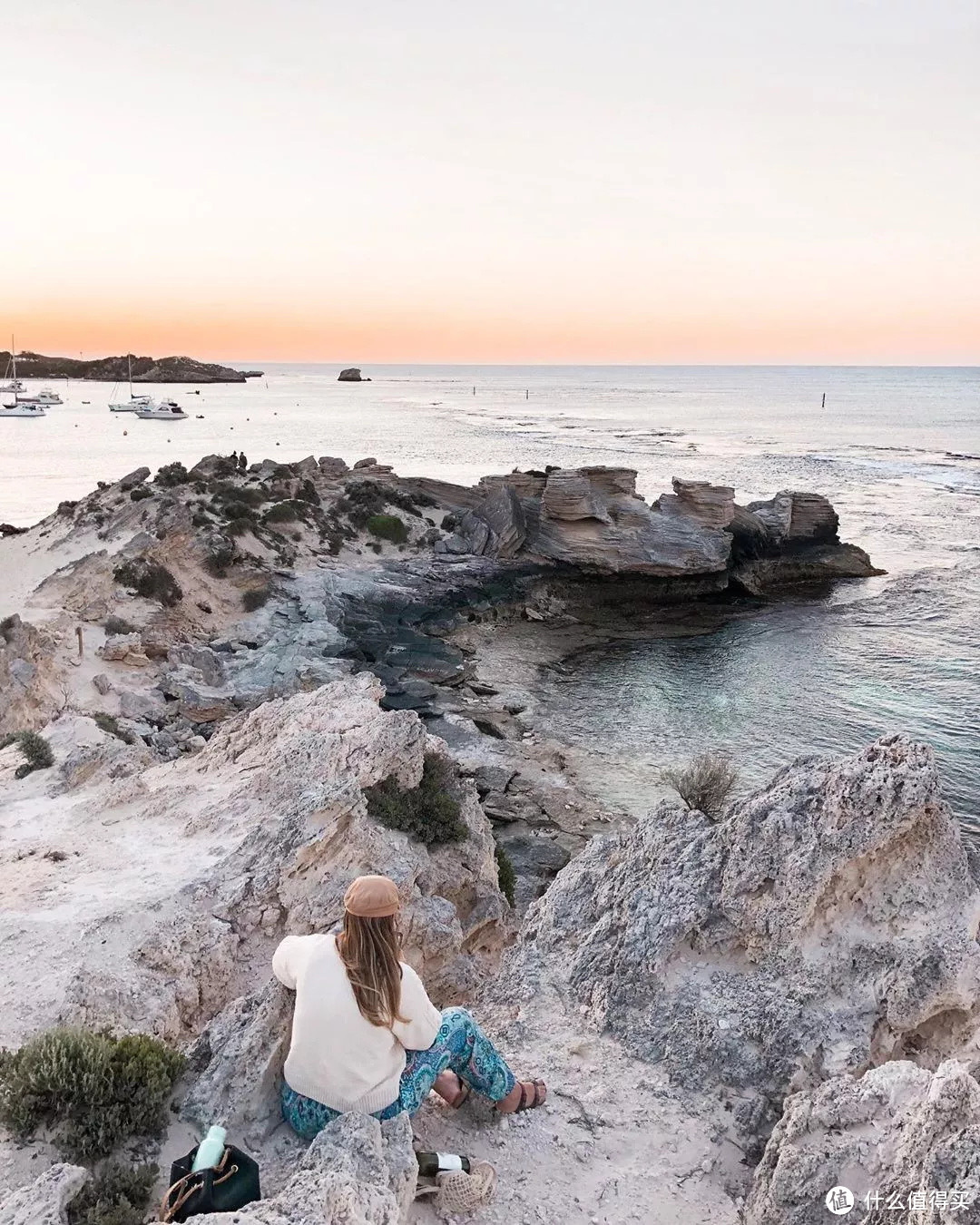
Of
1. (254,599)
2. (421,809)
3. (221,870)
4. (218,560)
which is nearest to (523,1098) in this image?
(221,870)

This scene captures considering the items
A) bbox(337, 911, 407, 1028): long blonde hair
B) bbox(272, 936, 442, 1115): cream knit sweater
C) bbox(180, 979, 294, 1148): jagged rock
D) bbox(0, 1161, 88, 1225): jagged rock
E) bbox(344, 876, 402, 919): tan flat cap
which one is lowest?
bbox(180, 979, 294, 1148): jagged rock

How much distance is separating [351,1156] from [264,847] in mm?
4506

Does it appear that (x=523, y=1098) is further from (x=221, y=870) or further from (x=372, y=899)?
(x=221, y=870)

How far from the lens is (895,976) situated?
6.25 m

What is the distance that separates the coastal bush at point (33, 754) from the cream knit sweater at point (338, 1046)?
905 cm

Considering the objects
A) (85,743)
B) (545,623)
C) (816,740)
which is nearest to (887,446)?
(545,623)

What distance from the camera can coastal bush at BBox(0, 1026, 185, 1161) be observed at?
489 centimetres

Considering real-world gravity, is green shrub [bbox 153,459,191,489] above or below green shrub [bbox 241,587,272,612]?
above

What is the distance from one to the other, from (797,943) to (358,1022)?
12.0ft

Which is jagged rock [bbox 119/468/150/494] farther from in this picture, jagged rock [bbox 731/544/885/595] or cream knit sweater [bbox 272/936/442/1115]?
cream knit sweater [bbox 272/936/442/1115]

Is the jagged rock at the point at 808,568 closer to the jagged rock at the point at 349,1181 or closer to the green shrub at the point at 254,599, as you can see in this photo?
the green shrub at the point at 254,599

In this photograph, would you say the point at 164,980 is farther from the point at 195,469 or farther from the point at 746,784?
the point at 195,469

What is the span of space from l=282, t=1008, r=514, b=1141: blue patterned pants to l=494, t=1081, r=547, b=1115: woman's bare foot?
0.27 feet

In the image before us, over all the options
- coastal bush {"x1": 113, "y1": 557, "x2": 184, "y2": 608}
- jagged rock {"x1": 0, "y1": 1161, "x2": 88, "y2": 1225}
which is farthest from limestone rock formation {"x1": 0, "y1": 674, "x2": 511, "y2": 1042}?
coastal bush {"x1": 113, "y1": 557, "x2": 184, "y2": 608}
